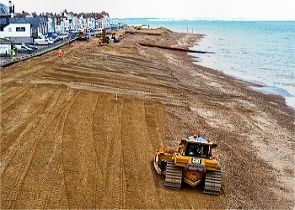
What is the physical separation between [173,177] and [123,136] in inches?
245

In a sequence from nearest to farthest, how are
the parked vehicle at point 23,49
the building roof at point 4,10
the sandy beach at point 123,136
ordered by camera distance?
the sandy beach at point 123,136 → the parked vehicle at point 23,49 → the building roof at point 4,10

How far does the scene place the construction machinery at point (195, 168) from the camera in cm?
1609

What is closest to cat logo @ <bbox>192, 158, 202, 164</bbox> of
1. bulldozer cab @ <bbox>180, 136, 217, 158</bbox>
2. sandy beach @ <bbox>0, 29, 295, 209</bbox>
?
bulldozer cab @ <bbox>180, 136, 217, 158</bbox>

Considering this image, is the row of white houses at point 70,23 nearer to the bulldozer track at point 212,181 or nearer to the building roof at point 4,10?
the building roof at point 4,10

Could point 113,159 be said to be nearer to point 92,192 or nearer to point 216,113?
point 92,192

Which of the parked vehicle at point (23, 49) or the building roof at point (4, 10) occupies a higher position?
the building roof at point (4, 10)

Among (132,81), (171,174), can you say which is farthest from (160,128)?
(132,81)

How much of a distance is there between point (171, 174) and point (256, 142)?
9.32m

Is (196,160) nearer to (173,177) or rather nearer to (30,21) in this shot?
(173,177)

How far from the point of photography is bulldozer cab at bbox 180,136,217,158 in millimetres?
16281

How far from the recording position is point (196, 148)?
16.5 metres

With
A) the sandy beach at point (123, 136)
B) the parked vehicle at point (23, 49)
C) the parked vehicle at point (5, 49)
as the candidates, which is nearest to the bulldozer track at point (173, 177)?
the sandy beach at point (123, 136)

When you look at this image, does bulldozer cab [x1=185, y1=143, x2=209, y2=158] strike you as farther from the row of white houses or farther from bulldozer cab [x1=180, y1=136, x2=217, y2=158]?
the row of white houses

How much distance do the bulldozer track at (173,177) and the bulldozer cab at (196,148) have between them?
66cm
